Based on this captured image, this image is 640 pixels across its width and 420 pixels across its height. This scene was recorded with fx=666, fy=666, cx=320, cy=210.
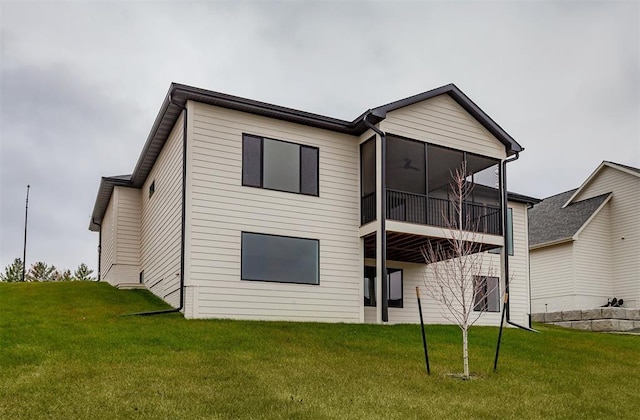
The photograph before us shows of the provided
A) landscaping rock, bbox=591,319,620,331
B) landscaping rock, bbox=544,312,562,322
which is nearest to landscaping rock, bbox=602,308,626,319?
landscaping rock, bbox=591,319,620,331

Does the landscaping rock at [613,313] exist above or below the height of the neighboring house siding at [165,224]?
below

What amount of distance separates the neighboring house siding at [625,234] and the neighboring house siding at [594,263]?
0.25 m

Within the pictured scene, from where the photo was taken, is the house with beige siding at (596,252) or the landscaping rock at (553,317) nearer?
the landscaping rock at (553,317)

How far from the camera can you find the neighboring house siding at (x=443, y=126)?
61.2 ft

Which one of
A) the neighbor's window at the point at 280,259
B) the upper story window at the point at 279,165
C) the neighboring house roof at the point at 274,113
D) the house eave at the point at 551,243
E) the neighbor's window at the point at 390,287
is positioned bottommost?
the neighbor's window at the point at 390,287

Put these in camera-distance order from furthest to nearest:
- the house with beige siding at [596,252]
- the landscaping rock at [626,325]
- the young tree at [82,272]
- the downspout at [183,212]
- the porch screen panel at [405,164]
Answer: the young tree at [82,272] → the house with beige siding at [596,252] → the landscaping rock at [626,325] → the porch screen panel at [405,164] → the downspout at [183,212]

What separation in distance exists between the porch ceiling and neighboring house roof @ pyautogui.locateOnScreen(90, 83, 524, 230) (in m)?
3.12

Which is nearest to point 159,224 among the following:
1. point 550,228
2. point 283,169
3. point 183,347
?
point 283,169

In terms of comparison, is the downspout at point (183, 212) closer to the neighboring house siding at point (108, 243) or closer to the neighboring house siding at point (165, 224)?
the neighboring house siding at point (165, 224)

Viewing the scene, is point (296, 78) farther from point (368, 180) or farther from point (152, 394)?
point (152, 394)

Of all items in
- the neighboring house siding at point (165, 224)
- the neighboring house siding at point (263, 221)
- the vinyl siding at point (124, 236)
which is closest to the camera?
the neighboring house siding at point (263, 221)

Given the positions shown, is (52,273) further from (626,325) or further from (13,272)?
(626,325)

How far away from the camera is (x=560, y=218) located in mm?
31203

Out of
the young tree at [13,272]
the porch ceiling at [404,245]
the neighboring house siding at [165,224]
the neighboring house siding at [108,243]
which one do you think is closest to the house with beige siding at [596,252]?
the porch ceiling at [404,245]
